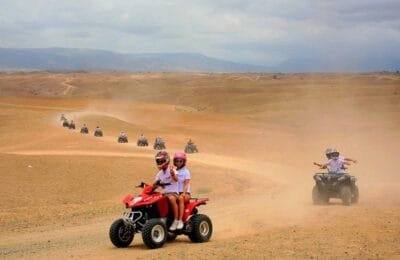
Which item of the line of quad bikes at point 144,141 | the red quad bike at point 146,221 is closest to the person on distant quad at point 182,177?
the red quad bike at point 146,221

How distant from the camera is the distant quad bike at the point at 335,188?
69.0 ft

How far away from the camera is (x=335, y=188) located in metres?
21.2

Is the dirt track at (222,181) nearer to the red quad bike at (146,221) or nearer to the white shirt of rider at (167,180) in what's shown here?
the red quad bike at (146,221)

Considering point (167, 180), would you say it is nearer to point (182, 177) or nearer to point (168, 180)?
point (168, 180)

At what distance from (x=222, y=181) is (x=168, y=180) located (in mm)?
16557

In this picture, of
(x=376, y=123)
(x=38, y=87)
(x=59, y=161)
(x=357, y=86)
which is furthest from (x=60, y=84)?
(x=59, y=161)

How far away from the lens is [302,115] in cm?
8775

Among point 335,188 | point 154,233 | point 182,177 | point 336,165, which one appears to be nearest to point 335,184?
point 335,188

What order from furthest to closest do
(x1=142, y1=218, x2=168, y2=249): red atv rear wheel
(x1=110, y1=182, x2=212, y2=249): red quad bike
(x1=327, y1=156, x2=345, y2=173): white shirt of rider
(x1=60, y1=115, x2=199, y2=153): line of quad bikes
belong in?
(x1=60, y1=115, x2=199, y2=153): line of quad bikes → (x1=327, y1=156, x2=345, y2=173): white shirt of rider → (x1=110, y1=182, x2=212, y2=249): red quad bike → (x1=142, y1=218, x2=168, y2=249): red atv rear wheel

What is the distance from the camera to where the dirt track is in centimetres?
1407

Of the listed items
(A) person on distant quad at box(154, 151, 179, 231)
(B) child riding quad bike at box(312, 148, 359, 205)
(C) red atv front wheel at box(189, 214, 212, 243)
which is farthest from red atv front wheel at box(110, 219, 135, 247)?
(B) child riding quad bike at box(312, 148, 359, 205)

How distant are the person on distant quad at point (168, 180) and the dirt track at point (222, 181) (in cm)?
82

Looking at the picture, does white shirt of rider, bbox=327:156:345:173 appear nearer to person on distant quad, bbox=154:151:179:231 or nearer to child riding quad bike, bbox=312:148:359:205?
child riding quad bike, bbox=312:148:359:205

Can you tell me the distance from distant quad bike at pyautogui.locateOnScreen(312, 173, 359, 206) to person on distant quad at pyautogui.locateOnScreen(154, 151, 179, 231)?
8522 mm
